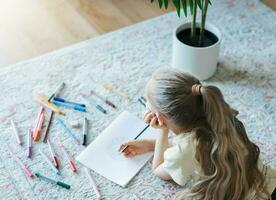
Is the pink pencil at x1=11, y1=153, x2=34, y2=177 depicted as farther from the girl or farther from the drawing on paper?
the girl

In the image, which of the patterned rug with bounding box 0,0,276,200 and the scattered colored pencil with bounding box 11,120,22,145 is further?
the scattered colored pencil with bounding box 11,120,22,145

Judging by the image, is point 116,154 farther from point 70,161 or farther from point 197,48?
point 197,48

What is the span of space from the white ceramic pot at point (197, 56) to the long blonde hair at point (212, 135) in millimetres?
533

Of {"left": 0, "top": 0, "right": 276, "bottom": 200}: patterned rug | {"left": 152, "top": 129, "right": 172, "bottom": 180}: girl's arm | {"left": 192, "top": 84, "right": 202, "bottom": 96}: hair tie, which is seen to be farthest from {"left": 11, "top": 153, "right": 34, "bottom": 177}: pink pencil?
{"left": 192, "top": 84, "right": 202, "bottom": 96}: hair tie

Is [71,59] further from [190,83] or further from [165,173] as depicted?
[190,83]

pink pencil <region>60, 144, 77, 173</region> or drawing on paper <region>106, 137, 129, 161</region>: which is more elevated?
pink pencil <region>60, 144, 77, 173</region>

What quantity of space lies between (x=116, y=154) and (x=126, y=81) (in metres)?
0.36

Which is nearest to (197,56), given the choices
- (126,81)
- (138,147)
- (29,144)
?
(126,81)

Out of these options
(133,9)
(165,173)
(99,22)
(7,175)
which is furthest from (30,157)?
(133,9)

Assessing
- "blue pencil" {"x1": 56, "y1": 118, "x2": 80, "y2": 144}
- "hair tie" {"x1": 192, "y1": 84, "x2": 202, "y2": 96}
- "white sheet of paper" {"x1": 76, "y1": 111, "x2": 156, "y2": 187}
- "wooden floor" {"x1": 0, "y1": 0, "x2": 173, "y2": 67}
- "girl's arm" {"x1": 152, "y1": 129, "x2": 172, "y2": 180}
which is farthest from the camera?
"wooden floor" {"x1": 0, "y1": 0, "x2": 173, "y2": 67}

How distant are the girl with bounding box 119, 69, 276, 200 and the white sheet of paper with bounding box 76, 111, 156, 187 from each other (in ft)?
0.76

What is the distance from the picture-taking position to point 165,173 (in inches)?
49.9

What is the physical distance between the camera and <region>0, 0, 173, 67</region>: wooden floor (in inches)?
71.9

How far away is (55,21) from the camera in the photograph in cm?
197
